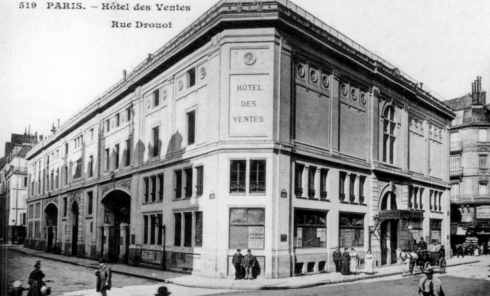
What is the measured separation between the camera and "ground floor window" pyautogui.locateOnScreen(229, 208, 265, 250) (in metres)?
25.0

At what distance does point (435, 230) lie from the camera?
42.5m

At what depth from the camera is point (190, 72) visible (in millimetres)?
29672

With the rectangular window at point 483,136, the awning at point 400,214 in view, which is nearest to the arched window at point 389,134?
the awning at point 400,214

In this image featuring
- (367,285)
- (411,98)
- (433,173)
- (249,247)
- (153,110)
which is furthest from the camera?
(433,173)

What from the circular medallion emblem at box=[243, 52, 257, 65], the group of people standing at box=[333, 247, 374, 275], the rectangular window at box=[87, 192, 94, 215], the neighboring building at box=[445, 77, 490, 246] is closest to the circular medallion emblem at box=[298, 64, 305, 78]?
the circular medallion emblem at box=[243, 52, 257, 65]

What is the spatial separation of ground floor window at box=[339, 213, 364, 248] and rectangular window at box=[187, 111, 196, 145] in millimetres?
10332

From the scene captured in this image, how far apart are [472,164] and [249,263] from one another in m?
41.6

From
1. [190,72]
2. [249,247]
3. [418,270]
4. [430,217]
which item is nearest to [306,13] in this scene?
[190,72]

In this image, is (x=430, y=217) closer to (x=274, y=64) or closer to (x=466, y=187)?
(x=466, y=187)

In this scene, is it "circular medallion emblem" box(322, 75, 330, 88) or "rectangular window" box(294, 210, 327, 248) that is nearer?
"rectangular window" box(294, 210, 327, 248)

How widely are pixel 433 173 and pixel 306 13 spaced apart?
22734 millimetres

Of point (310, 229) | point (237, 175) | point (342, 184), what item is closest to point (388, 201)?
point (342, 184)

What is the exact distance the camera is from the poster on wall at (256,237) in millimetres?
24922

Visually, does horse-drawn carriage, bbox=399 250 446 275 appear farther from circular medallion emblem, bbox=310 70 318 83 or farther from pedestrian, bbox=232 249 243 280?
circular medallion emblem, bbox=310 70 318 83
